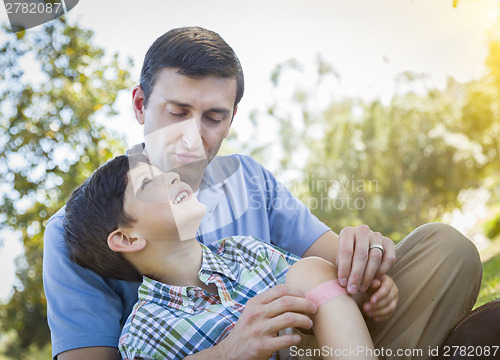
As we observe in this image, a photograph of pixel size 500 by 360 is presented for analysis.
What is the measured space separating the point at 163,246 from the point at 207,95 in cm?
64

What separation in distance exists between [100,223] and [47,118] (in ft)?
10.7

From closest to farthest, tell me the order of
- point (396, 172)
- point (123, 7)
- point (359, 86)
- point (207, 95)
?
point (207, 95) < point (123, 7) < point (359, 86) < point (396, 172)

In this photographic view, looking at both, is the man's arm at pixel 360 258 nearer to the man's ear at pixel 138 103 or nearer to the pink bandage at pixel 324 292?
the pink bandage at pixel 324 292

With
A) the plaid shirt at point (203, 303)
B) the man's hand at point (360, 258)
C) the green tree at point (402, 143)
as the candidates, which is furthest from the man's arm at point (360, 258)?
the green tree at point (402, 143)

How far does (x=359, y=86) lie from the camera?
8.18 m

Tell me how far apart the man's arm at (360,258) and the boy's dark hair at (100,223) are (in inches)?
25.8

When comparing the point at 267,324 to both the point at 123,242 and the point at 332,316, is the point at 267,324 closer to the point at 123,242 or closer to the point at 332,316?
the point at 332,316

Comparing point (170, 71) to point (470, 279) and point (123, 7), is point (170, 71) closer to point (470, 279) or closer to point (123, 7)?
point (470, 279)

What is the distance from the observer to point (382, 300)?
1316 mm

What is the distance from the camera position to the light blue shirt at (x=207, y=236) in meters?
1.47

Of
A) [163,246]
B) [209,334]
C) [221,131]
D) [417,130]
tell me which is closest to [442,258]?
[209,334]

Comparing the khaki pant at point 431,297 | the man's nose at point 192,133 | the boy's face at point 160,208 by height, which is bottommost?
the khaki pant at point 431,297

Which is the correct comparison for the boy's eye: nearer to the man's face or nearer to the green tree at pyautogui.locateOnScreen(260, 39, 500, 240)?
the man's face

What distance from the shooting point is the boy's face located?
1525 mm
